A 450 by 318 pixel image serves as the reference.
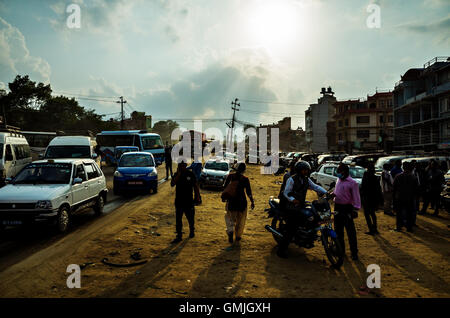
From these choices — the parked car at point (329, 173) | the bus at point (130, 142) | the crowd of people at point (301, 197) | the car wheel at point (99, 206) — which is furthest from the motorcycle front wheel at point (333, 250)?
the bus at point (130, 142)

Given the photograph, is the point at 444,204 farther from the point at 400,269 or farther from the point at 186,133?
the point at 186,133

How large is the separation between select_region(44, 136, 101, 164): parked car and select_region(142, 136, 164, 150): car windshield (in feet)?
41.1

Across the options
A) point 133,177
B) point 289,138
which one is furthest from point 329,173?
point 289,138

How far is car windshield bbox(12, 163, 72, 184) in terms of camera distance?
8.13 m

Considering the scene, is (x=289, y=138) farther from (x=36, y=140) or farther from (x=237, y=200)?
(x=237, y=200)

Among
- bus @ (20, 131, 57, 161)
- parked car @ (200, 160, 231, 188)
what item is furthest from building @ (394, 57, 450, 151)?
bus @ (20, 131, 57, 161)

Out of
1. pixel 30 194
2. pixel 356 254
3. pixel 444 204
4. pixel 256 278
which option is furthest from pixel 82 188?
pixel 444 204

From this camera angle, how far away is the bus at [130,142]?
30.2 metres

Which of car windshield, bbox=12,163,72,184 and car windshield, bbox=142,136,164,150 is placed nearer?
car windshield, bbox=12,163,72,184

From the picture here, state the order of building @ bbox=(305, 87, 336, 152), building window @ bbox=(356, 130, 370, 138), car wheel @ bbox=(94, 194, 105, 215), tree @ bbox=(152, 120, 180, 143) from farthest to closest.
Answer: tree @ bbox=(152, 120, 180, 143)
building @ bbox=(305, 87, 336, 152)
building window @ bbox=(356, 130, 370, 138)
car wheel @ bbox=(94, 194, 105, 215)

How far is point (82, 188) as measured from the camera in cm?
880

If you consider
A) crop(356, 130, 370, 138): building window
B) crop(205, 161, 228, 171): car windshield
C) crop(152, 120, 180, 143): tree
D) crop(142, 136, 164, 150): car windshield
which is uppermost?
crop(152, 120, 180, 143): tree

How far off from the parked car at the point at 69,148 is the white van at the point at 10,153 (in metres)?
1.14

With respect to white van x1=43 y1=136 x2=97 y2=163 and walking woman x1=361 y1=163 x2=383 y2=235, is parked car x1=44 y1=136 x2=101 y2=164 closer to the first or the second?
white van x1=43 y1=136 x2=97 y2=163
